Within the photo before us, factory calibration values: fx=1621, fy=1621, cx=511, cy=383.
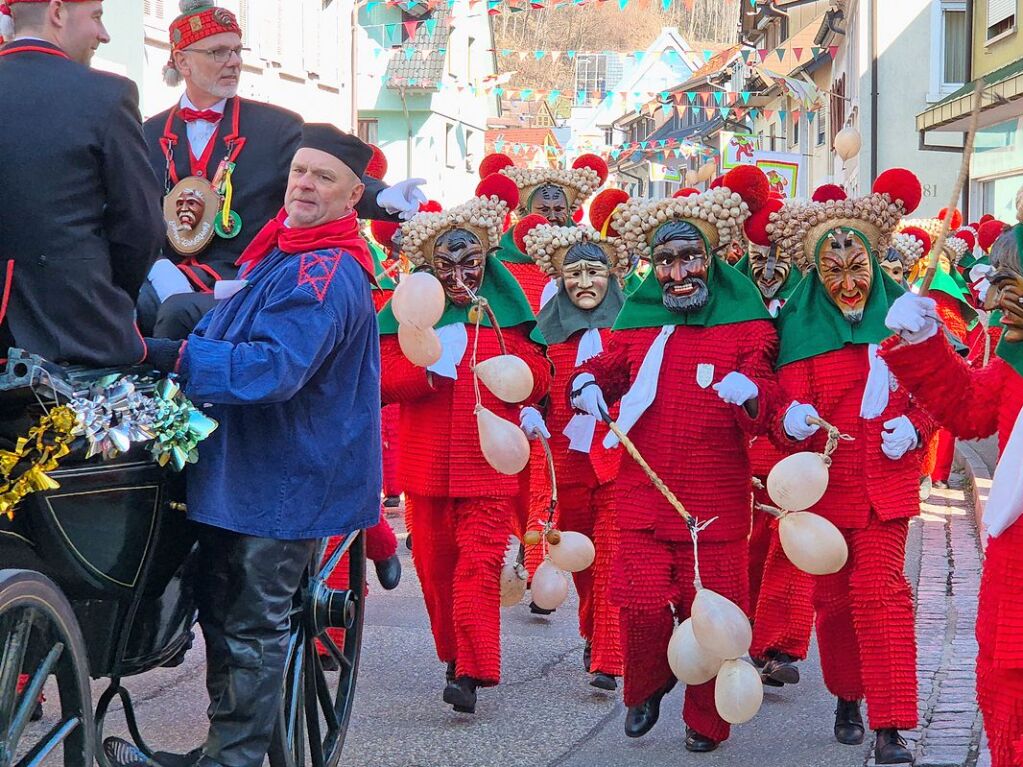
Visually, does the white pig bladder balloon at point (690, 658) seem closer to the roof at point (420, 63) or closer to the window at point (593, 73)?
the roof at point (420, 63)

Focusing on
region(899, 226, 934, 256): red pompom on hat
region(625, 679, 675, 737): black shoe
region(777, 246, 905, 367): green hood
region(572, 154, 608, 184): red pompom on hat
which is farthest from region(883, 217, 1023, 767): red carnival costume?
region(899, 226, 934, 256): red pompom on hat

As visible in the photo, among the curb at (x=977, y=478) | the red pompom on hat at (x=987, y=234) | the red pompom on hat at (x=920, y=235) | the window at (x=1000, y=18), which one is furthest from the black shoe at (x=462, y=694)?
the window at (x=1000, y=18)

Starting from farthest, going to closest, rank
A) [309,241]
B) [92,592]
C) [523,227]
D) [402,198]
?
[523,227] < [402,198] < [309,241] < [92,592]

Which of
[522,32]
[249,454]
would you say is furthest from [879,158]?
[522,32]

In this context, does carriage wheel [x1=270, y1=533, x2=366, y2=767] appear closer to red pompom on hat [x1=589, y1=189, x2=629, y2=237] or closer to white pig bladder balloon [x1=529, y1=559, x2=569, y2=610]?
white pig bladder balloon [x1=529, y1=559, x2=569, y2=610]

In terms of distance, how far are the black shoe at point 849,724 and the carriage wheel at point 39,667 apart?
3217mm

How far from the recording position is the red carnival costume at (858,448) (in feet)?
19.2

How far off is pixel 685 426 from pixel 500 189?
1951mm

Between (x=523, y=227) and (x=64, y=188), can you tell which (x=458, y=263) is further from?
(x=64, y=188)

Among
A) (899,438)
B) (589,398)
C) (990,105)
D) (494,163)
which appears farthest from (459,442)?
(990,105)

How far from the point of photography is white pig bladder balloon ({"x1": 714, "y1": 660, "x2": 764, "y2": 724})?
544 cm

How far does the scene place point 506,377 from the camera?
6277 millimetres

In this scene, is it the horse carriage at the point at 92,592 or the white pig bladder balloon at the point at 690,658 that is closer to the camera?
the horse carriage at the point at 92,592

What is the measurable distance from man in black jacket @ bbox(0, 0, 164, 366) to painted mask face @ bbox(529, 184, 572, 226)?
20.9 ft
